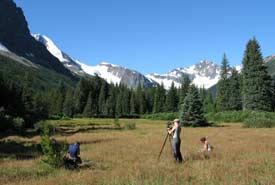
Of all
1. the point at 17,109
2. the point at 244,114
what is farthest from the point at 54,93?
the point at 244,114

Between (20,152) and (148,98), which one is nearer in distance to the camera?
(20,152)

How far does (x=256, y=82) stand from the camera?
73250 mm

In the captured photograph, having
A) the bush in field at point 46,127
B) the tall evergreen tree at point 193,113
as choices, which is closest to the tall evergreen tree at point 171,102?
the tall evergreen tree at point 193,113

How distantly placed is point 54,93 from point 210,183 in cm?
13357

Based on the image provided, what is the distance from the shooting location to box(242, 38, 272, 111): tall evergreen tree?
238 ft

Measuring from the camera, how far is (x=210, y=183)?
975 cm

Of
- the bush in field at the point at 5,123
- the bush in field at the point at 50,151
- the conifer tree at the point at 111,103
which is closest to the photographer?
the bush in field at the point at 50,151

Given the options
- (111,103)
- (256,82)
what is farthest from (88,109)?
(256,82)

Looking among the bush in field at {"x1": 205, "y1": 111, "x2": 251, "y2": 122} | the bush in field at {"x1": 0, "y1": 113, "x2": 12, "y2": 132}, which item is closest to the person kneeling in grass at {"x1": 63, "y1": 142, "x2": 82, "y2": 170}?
the bush in field at {"x1": 0, "y1": 113, "x2": 12, "y2": 132}

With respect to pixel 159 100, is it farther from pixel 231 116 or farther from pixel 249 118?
pixel 249 118

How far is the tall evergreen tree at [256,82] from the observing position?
7244cm

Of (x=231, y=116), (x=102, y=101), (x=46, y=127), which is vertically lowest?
(x=46, y=127)

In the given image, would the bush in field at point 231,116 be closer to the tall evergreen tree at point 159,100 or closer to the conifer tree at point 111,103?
the tall evergreen tree at point 159,100

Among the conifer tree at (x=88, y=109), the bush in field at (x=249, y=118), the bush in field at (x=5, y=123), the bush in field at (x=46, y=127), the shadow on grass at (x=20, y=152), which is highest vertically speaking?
the conifer tree at (x=88, y=109)
